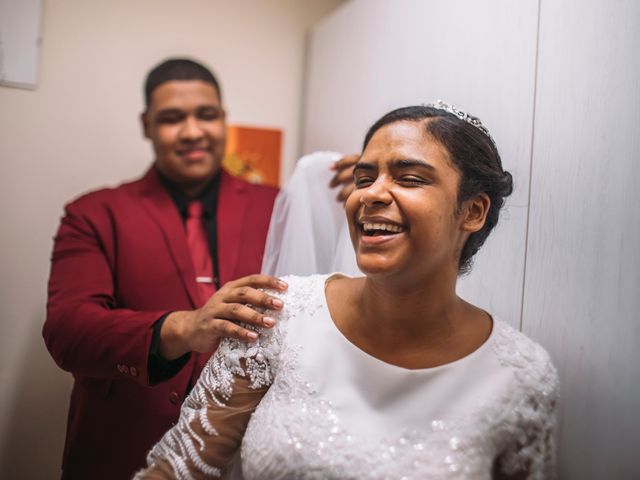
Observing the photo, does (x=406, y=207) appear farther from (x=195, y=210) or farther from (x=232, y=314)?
(x=195, y=210)

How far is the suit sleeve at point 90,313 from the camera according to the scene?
Answer: 1280 mm

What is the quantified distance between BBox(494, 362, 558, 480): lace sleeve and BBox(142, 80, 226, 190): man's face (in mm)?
1114

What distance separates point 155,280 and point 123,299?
10 centimetres

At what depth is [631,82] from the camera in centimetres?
98

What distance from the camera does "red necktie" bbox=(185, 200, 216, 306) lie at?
1583 mm

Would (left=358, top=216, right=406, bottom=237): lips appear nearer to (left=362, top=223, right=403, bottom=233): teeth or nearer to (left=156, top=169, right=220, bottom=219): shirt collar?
(left=362, top=223, right=403, bottom=233): teeth

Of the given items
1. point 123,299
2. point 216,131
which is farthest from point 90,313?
point 216,131

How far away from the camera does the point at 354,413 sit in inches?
39.4

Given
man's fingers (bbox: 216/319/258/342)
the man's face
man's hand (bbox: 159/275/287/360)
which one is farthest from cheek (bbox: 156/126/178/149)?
man's fingers (bbox: 216/319/258/342)

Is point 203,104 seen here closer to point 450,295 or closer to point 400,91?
point 400,91

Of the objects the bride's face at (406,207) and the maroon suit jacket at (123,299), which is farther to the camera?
the maroon suit jacket at (123,299)

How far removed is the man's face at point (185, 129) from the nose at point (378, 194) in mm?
845

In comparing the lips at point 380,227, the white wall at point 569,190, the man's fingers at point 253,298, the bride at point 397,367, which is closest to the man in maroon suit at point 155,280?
the man's fingers at point 253,298

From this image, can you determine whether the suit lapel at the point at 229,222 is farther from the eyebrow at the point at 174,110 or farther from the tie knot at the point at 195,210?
the eyebrow at the point at 174,110
